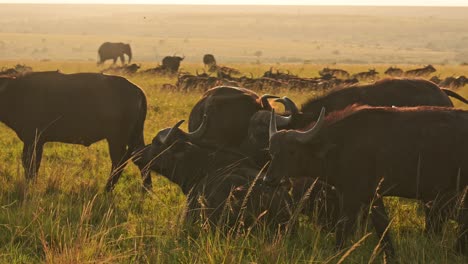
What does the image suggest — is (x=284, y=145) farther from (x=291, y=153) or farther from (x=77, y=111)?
(x=77, y=111)

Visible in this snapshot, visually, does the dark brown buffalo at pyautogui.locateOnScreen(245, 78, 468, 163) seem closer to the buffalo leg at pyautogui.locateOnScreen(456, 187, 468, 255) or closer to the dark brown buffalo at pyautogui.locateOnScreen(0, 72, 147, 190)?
the dark brown buffalo at pyautogui.locateOnScreen(0, 72, 147, 190)

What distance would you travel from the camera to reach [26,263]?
17.3ft

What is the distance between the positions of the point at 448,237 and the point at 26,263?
3642 mm

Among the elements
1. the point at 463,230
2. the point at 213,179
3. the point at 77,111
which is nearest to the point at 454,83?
the point at 77,111

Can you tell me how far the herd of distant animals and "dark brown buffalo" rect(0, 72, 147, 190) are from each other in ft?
0.05

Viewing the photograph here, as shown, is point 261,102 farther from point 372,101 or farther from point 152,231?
point 152,231

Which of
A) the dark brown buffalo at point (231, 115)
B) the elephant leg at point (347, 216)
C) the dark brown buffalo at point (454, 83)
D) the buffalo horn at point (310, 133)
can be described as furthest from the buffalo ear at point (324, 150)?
the dark brown buffalo at point (454, 83)

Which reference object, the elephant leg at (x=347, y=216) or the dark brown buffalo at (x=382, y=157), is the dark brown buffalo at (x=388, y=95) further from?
the elephant leg at (x=347, y=216)

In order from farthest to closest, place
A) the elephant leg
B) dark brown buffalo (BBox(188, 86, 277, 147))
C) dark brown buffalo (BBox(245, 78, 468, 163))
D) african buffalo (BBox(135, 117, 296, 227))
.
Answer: dark brown buffalo (BBox(188, 86, 277, 147))
dark brown buffalo (BBox(245, 78, 468, 163))
african buffalo (BBox(135, 117, 296, 227))
the elephant leg

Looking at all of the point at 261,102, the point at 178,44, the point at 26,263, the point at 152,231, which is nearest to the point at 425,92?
the point at 261,102

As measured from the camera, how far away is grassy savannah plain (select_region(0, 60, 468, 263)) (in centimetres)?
511

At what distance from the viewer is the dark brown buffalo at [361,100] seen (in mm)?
7863

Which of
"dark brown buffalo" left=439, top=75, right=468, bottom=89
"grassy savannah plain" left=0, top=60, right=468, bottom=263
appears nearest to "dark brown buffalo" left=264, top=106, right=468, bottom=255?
"grassy savannah plain" left=0, top=60, right=468, bottom=263

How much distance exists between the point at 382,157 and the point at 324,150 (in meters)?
0.51
